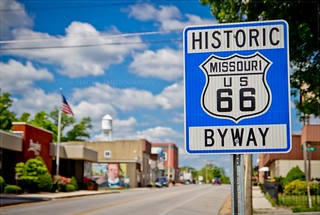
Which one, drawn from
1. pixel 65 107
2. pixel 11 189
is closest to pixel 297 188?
pixel 65 107

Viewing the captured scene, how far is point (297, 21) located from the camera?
13508mm

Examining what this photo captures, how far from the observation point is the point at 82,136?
10181cm

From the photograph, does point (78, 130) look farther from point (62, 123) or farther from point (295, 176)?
point (295, 176)

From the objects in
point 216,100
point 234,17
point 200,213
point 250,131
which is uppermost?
point 234,17

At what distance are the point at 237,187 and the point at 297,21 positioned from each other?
11625 mm

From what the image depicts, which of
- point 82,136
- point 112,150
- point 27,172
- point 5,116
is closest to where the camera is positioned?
point 27,172

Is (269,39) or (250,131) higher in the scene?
(269,39)

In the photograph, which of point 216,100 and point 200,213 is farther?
point 200,213

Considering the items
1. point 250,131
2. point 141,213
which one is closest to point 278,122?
point 250,131

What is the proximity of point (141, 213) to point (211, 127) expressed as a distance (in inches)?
764

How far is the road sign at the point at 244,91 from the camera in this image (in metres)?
2.78

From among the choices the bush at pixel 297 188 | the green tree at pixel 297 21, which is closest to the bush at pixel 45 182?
the bush at pixel 297 188

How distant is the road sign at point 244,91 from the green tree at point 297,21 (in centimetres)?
1004

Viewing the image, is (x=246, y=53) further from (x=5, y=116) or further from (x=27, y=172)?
(x=5, y=116)
